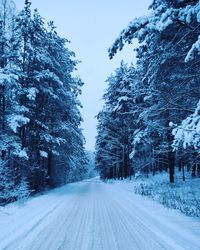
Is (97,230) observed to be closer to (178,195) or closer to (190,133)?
(190,133)

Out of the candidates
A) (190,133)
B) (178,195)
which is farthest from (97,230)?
(178,195)

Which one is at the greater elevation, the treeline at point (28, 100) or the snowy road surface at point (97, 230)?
the treeline at point (28, 100)

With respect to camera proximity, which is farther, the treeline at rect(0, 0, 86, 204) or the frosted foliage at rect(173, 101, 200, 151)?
the treeline at rect(0, 0, 86, 204)

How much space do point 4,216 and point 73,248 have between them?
401 centimetres

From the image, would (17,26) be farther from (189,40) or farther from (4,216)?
(4,216)


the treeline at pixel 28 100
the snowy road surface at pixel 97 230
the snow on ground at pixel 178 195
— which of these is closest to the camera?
the snowy road surface at pixel 97 230

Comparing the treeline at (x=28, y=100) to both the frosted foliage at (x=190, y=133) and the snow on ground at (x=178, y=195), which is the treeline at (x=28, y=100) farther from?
the frosted foliage at (x=190, y=133)

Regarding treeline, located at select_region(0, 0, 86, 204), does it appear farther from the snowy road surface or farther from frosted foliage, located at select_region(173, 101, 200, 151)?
frosted foliage, located at select_region(173, 101, 200, 151)

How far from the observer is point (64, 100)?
19453mm

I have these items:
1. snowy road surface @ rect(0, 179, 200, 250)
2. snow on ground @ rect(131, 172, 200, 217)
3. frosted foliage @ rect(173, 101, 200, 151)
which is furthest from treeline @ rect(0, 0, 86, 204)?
frosted foliage @ rect(173, 101, 200, 151)

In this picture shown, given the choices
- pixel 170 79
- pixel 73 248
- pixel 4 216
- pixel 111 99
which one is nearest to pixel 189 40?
pixel 170 79

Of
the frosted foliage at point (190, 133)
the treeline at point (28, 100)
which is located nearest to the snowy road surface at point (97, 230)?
the frosted foliage at point (190, 133)

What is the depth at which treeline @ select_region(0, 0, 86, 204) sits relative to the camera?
11.8 meters

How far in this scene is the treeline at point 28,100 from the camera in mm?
11781
